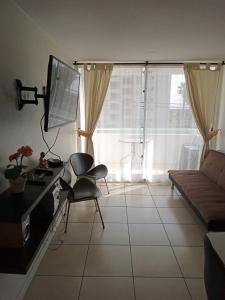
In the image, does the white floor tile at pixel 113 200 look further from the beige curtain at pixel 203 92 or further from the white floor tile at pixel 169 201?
the beige curtain at pixel 203 92

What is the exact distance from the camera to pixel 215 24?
210 cm

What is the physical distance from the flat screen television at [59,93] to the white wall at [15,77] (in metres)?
0.22

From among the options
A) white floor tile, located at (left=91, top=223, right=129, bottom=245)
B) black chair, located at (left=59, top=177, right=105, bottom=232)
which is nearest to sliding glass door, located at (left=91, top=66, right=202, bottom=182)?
black chair, located at (left=59, top=177, right=105, bottom=232)

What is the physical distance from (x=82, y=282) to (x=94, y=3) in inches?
91.1

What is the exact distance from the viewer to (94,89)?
12.6 feet

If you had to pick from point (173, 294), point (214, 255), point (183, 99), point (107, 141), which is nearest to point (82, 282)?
point (173, 294)

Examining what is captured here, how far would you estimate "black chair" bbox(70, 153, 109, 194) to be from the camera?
10.7ft

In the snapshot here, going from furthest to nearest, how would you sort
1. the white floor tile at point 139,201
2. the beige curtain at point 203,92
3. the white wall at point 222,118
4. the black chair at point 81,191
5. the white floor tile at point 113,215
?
1. the white wall at point 222,118
2. the beige curtain at point 203,92
3. the white floor tile at point 139,201
4. the white floor tile at point 113,215
5. the black chair at point 81,191

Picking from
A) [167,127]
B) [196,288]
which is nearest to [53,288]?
[196,288]

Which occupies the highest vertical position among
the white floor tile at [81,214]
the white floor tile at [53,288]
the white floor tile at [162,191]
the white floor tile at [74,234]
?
the white floor tile at [162,191]

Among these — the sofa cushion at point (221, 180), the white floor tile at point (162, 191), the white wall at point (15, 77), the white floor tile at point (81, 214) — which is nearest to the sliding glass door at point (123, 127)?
the white floor tile at point (162, 191)

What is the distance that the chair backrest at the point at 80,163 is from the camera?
326cm

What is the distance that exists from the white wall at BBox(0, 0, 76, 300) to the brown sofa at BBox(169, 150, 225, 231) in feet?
6.01

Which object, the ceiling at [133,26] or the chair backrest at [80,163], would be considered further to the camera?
the chair backrest at [80,163]
